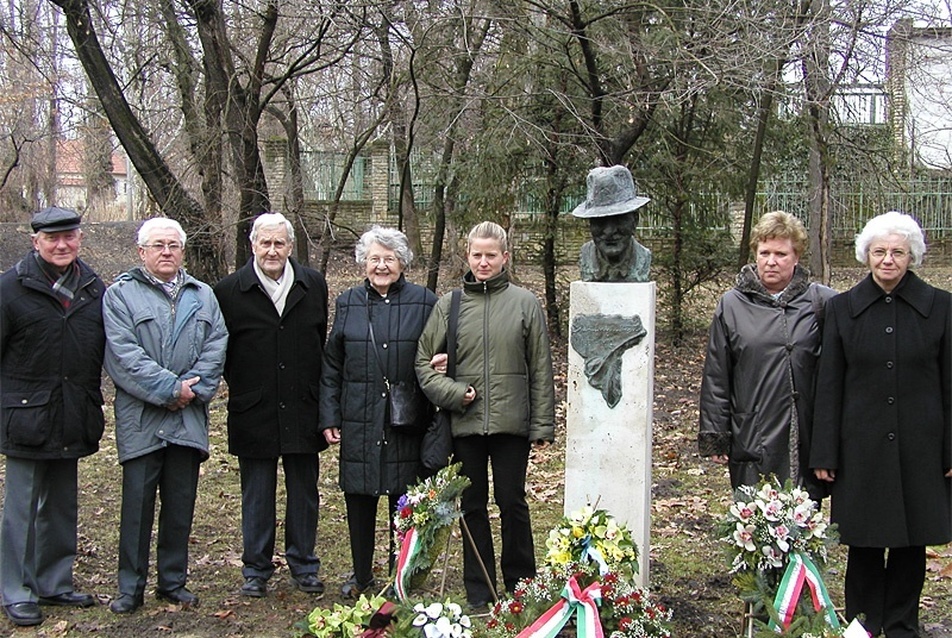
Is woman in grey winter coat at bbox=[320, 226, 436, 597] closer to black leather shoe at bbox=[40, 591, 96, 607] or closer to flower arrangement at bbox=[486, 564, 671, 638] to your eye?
flower arrangement at bbox=[486, 564, 671, 638]

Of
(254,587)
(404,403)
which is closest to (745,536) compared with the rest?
(404,403)

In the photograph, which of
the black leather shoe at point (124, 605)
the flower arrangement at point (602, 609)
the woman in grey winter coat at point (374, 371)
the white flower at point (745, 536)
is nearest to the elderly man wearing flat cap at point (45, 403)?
the black leather shoe at point (124, 605)

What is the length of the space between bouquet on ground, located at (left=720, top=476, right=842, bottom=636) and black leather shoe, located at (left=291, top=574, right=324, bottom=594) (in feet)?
7.48

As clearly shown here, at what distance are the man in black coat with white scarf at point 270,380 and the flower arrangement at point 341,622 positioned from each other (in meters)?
1.29

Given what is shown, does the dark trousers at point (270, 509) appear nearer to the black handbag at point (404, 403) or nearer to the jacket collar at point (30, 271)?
the black handbag at point (404, 403)

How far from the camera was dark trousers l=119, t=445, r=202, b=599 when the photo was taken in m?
5.09

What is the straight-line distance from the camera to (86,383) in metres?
5.04

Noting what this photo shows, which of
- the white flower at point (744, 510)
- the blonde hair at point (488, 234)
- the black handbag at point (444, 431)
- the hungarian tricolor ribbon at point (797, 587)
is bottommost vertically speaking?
the hungarian tricolor ribbon at point (797, 587)

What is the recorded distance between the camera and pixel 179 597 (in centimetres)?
526

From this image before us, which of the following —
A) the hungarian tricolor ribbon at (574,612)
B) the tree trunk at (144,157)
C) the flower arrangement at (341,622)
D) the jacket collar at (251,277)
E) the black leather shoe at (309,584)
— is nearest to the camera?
the flower arrangement at (341,622)

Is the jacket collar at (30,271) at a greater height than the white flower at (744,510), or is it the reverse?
the jacket collar at (30,271)

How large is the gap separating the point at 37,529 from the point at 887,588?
4.13m

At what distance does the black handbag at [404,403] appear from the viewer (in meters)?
5.07

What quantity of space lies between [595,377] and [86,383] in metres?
2.52
